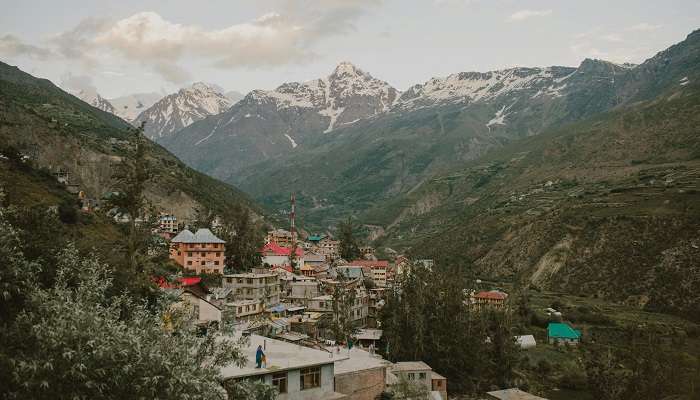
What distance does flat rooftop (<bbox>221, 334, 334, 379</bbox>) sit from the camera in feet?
72.8

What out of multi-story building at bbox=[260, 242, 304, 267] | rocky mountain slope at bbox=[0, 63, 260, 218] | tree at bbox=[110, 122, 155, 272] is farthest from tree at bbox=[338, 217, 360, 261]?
tree at bbox=[110, 122, 155, 272]

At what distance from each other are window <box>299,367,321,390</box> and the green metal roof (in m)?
55.8

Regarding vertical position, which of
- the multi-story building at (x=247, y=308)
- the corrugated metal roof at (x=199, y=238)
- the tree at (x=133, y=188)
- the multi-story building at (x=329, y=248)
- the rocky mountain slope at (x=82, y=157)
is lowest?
the multi-story building at (x=329, y=248)

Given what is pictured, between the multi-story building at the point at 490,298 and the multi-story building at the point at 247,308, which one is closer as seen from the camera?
the multi-story building at the point at 247,308

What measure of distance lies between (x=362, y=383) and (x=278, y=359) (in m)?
5.95

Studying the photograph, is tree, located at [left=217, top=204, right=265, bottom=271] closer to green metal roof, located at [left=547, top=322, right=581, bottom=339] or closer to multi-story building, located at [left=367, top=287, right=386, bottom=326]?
multi-story building, located at [left=367, top=287, right=386, bottom=326]

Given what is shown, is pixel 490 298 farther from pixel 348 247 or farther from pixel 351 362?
pixel 351 362

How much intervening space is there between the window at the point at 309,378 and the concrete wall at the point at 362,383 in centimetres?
273

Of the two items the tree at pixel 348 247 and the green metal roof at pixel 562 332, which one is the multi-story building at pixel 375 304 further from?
the tree at pixel 348 247

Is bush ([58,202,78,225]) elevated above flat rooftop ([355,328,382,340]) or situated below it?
above

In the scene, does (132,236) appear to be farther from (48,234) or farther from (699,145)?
(699,145)

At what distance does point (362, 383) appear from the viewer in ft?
96.0

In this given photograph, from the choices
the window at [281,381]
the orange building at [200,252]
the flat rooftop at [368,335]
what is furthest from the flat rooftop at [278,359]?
the orange building at [200,252]

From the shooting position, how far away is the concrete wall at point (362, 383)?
1103 inches
